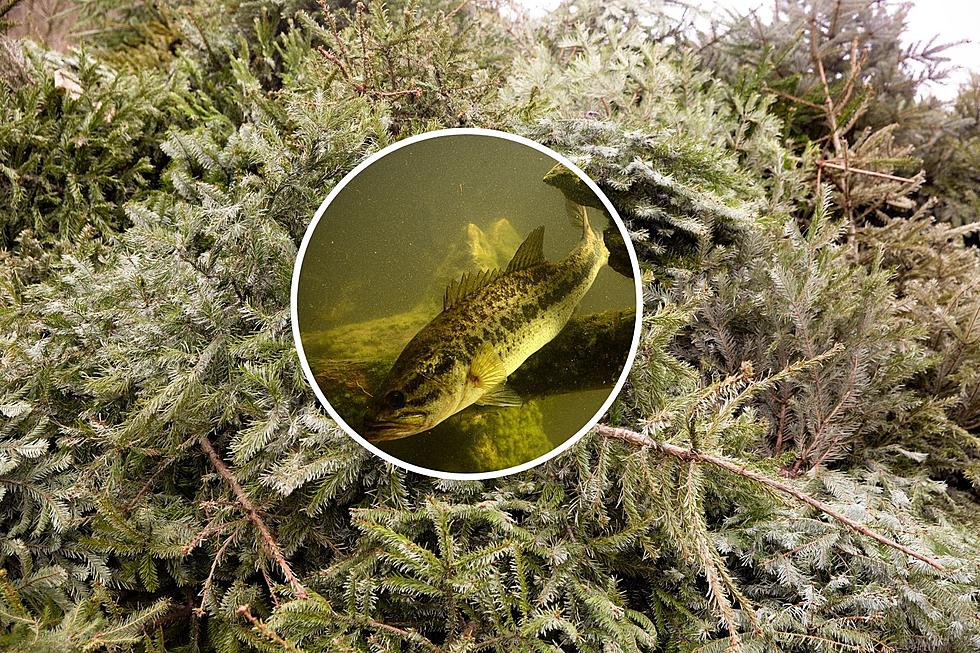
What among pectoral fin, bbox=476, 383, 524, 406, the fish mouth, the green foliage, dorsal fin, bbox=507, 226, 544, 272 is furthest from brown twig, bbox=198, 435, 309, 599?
the green foliage

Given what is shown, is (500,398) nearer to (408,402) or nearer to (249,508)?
(408,402)

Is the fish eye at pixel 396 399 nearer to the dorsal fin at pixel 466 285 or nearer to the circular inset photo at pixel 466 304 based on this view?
the circular inset photo at pixel 466 304

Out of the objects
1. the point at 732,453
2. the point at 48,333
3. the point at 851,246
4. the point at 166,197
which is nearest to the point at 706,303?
the point at 732,453

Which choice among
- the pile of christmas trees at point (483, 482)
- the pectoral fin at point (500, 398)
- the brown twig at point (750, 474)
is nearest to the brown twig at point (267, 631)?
the pile of christmas trees at point (483, 482)

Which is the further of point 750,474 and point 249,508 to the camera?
point 249,508

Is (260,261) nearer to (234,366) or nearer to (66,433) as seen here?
(234,366)

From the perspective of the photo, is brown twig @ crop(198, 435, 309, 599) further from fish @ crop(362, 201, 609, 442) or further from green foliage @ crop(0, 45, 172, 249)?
green foliage @ crop(0, 45, 172, 249)

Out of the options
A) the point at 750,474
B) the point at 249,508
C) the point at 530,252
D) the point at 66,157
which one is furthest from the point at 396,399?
the point at 66,157
